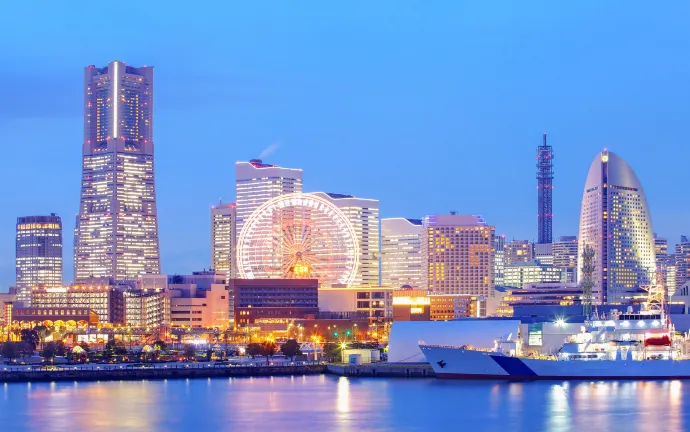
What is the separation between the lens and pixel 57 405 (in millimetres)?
75438

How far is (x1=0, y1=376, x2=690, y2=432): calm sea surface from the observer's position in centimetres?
6519

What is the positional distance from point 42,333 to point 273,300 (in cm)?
2771

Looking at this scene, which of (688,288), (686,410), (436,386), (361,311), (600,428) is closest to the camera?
(600,428)

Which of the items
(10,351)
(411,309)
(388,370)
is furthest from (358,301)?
(388,370)

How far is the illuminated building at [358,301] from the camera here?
578 feet

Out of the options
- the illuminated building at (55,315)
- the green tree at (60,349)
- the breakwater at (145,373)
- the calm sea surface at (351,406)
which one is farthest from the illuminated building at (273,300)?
the calm sea surface at (351,406)

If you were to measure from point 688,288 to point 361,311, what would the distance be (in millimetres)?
54621

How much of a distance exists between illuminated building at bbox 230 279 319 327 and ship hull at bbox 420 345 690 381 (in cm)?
7804

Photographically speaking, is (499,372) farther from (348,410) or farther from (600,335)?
(348,410)

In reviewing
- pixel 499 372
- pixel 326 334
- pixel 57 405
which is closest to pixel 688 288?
pixel 326 334

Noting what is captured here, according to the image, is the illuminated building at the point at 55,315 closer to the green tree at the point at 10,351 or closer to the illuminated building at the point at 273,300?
the illuminated building at the point at 273,300

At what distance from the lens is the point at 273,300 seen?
6634 inches

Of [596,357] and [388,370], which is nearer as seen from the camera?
[596,357]

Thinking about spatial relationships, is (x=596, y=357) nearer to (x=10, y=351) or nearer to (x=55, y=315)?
(x=10, y=351)
